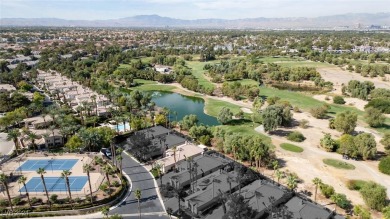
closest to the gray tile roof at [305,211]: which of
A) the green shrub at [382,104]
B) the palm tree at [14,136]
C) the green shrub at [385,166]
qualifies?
the green shrub at [385,166]

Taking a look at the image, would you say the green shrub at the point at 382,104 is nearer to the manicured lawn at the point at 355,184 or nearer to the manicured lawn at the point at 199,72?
the manicured lawn at the point at 355,184

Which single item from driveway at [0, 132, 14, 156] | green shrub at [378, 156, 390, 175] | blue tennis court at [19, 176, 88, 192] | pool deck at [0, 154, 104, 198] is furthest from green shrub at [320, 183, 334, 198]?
driveway at [0, 132, 14, 156]

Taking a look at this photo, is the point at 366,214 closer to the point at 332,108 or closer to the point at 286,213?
the point at 286,213

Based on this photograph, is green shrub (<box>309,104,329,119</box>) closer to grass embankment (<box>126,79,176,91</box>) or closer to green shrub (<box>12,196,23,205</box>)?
grass embankment (<box>126,79,176,91</box>)

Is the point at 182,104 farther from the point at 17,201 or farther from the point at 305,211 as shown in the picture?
the point at 305,211

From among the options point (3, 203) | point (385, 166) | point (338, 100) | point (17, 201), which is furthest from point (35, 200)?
point (338, 100)

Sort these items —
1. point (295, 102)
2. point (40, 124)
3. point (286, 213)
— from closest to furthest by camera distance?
point (286, 213) → point (40, 124) → point (295, 102)

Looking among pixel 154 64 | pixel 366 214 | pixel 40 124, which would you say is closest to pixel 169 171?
pixel 366 214
